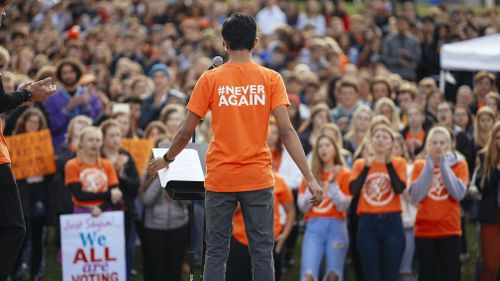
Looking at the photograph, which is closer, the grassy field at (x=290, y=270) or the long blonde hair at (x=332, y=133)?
the long blonde hair at (x=332, y=133)

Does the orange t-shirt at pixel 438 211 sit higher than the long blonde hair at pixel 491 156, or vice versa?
the long blonde hair at pixel 491 156

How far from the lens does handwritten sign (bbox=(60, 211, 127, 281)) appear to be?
11125 millimetres

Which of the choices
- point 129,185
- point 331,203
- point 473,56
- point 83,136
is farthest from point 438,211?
point 473,56

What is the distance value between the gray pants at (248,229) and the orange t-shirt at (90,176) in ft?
12.2

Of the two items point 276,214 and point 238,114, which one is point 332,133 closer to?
point 276,214

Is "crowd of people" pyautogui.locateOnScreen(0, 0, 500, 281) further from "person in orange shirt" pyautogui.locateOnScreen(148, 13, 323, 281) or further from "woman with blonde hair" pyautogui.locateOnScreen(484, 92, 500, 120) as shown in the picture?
"person in orange shirt" pyautogui.locateOnScreen(148, 13, 323, 281)

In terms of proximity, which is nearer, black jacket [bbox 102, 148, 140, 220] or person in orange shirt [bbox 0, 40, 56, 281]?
person in orange shirt [bbox 0, 40, 56, 281]

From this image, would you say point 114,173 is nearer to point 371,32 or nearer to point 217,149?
point 217,149

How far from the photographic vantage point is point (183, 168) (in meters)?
8.10

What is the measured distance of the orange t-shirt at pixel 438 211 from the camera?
36.1 feet

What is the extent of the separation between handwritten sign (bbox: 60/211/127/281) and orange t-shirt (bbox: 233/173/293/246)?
149cm

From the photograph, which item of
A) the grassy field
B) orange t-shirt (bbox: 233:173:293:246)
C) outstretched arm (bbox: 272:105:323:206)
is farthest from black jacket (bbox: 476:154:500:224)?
outstretched arm (bbox: 272:105:323:206)

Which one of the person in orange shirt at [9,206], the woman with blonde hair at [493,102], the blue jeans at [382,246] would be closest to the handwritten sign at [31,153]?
the blue jeans at [382,246]

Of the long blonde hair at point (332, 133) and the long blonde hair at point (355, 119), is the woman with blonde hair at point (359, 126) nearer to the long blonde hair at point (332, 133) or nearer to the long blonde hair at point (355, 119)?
the long blonde hair at point (355, 119)
